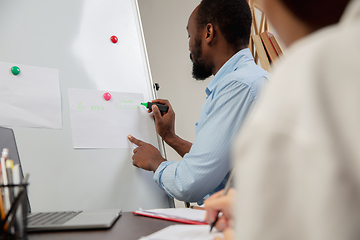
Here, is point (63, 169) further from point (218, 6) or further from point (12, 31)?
point (218, 6)

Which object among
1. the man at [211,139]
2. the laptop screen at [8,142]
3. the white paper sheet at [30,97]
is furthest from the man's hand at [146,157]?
the laptop screen at [8,142]

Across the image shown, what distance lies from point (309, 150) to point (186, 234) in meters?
0.31

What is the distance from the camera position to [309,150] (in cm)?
14

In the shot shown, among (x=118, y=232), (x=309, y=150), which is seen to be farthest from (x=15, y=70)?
(x=309, y=150)

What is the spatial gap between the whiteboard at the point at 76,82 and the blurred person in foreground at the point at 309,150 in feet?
2.51

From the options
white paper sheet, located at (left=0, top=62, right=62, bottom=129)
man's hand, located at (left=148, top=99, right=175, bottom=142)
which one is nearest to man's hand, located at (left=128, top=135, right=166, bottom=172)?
man's hand, located at (left=148, top=99, right=175, bottom=142)

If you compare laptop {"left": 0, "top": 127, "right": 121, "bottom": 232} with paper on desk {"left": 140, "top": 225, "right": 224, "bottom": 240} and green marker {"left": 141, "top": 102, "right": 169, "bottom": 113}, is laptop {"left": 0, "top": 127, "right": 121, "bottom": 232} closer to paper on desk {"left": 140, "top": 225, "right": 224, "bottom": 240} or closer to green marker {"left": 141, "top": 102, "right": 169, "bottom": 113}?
paper on desk {"left": 140, "top": 225, "right": 224, "bottom": 240}

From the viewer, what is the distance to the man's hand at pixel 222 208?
36 cm

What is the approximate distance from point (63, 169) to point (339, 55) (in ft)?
2.71

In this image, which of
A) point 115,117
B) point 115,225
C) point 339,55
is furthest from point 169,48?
point 339,55

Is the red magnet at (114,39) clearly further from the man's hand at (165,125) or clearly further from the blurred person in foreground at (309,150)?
the blurred person in foreground at (309,150)

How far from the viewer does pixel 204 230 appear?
423 mm

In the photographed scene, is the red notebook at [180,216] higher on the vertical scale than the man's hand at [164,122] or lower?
lower

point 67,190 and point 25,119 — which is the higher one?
point 25,119
